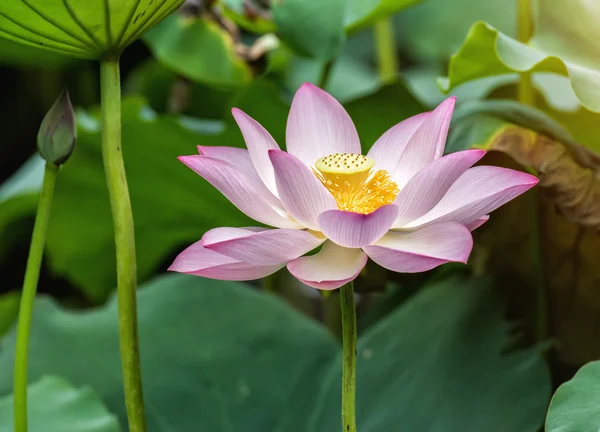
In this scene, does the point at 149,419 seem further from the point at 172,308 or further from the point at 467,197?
the point at 467,197

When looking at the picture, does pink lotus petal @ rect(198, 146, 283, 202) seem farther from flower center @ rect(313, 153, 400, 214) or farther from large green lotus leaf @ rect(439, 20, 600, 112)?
large green lotus leaf @ rect(439, 20, 600, 112)

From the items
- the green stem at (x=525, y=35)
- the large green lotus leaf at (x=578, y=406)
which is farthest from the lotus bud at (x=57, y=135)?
the green stem at (x=525, y=35)

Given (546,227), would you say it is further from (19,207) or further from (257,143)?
(19,207)

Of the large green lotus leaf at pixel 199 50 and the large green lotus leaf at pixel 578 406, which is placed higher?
the large green lotus leaf at pixel 199 50

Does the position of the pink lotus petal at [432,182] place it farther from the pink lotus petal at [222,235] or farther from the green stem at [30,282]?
the green stem at [30,282]

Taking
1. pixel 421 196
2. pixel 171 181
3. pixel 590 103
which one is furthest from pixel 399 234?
pixel 171 181

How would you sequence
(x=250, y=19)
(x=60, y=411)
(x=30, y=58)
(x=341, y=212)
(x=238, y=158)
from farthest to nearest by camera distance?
(x=30, y=58) < (x=250, y=19) < (x=60, y=411) < (x=238, y=158) < (x=341, y=212)

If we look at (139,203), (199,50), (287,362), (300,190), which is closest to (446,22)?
(199,50)
